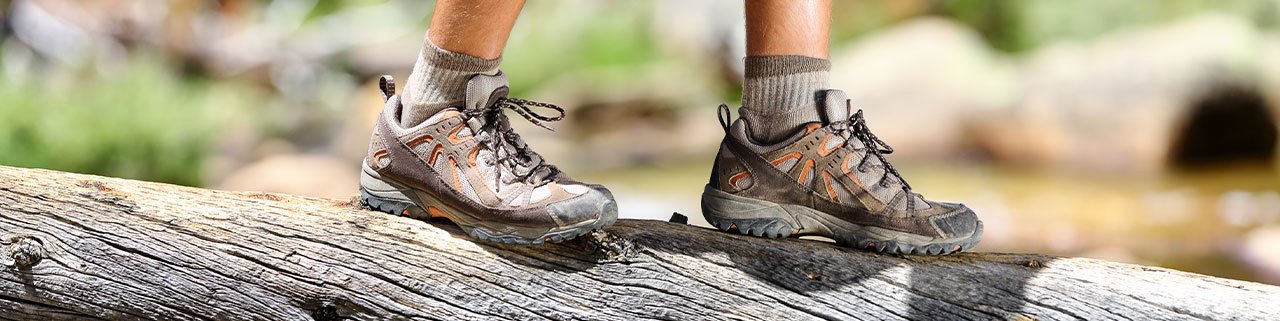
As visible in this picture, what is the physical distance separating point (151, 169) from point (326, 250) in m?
3.58

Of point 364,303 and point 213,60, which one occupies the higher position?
point 213,60

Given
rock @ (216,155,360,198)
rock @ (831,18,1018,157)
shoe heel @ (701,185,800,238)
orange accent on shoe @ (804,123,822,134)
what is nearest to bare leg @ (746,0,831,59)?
orange accent on shoe @ (804,123,822,134)

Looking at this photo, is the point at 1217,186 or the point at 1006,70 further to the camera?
the point at 1006,70

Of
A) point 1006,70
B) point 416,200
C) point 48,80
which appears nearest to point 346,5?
point 48,80

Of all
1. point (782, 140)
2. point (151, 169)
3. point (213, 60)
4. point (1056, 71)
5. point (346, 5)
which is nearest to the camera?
point (782, 140)

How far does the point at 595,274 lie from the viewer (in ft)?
5.19

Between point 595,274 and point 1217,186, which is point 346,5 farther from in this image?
point 595,274

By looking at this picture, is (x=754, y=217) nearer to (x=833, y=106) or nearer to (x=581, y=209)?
(x=833, y=106)

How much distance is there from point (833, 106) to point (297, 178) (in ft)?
12.4

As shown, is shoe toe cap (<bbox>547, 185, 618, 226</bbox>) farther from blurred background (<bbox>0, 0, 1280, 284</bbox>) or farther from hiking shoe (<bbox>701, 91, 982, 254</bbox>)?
blurred background (<bbox>0, 0, 1280, 284</bbox>)

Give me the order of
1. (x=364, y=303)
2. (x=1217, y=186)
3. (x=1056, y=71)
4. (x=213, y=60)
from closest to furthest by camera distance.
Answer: (x=364, y=303)
(x=1217, y=186)
(x=1056, y=71)
(x=213, y=60)

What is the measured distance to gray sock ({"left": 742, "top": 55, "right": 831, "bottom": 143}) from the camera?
5.51ft

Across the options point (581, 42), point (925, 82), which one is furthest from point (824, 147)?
point (581, 42)

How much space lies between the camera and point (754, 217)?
172 cm
